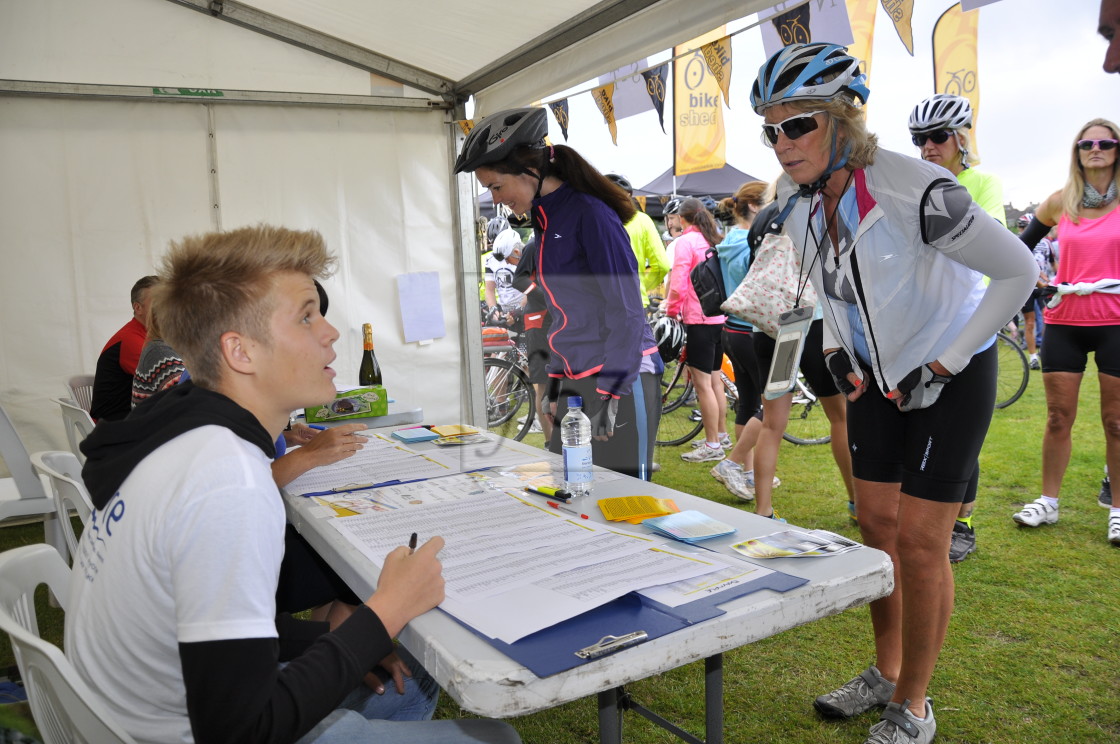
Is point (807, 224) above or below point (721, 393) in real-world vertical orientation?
above

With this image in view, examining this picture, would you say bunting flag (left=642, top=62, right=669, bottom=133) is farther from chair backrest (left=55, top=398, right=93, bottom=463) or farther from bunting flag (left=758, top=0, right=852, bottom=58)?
chair backrest (left=55, top=398, right=93, bottom=463)

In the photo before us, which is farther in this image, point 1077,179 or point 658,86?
point 658,86

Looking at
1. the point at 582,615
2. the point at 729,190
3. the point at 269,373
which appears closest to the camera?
the point at 582,615

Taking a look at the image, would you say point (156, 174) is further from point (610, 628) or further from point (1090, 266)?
point (1090, 266)

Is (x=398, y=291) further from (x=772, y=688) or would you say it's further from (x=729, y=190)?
(x=729, y=190)

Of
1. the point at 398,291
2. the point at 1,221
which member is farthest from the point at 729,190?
the point at 1,221

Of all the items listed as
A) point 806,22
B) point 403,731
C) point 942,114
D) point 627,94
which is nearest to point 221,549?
point 403,731

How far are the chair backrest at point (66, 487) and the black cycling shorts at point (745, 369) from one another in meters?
3.16

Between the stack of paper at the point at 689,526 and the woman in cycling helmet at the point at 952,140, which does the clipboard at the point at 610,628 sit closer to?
the stack of paper at the point at 689,526

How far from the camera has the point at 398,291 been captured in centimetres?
512

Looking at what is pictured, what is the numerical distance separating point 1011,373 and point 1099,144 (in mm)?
4258

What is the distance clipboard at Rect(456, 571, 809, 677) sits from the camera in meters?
0.95

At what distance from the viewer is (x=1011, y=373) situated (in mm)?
7199

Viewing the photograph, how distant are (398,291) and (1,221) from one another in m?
2.24
